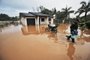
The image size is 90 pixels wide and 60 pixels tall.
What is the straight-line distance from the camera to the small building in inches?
71.9

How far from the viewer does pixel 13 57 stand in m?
1.99

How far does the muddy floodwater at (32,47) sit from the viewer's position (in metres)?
1.91

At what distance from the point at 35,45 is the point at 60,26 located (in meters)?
0.63

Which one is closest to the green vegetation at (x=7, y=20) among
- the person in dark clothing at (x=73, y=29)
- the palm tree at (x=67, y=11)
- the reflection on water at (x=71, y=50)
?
the palm tree at (x=67, y=11)

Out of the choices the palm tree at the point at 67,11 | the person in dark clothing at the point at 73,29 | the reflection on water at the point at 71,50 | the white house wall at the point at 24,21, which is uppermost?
the palm tree at the point at 67,11

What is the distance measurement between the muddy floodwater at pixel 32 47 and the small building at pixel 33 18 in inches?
3.1

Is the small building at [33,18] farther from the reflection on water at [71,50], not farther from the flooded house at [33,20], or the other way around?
the reflection on water at [71,50]

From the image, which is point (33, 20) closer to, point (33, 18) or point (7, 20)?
point (33, 18)

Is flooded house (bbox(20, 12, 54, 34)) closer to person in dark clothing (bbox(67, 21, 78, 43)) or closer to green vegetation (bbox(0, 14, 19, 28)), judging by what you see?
green vegetation (bbox(0, 14, 19, 28))

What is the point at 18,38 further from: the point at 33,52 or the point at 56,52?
the point at 56,52

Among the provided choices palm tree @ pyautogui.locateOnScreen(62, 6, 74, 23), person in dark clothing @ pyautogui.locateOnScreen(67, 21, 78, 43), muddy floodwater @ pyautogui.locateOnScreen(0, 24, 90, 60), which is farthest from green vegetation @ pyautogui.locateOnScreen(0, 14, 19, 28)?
person in dark clothing @ pyautogui.locateOnScreen(67, 21, 78, 43)

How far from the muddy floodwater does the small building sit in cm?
8

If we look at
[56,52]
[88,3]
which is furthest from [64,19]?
[56,52]

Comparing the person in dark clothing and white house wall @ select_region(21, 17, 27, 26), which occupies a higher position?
white house wall @ select_region(21, 17, 27, 26)
